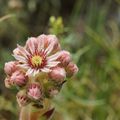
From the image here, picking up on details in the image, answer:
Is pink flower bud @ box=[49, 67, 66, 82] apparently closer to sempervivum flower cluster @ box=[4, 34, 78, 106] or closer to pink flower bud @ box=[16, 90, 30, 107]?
sempervivum flower cluster @ box=[4, 34, 78, 106]

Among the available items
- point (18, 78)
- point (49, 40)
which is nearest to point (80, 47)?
point (49, 40)

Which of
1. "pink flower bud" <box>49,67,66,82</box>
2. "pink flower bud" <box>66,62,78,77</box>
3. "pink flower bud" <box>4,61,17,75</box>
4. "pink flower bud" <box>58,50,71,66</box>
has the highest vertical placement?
"pink flower bud" <box>4,61,17,75</box>

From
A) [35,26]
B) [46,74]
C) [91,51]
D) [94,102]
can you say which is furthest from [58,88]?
[35,26]

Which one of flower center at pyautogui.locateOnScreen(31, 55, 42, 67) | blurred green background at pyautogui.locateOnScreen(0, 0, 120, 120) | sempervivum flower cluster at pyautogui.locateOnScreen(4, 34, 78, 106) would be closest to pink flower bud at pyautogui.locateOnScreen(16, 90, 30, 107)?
sempervivum flower cluster at pyautogui.locateOnScreen(4, 34, 78, 106)

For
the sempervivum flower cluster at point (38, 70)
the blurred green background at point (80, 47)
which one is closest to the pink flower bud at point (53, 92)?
the sempervivum flower cluster at point (38, 70)

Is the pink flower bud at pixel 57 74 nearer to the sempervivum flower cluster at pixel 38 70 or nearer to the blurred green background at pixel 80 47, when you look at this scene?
the sempervivum flower cluster at pixel 38 70

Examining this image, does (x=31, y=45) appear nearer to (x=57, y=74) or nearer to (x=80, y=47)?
(x=57, y=74)
